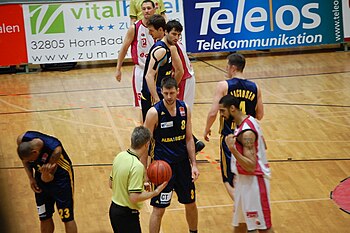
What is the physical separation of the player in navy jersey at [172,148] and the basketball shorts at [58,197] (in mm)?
862

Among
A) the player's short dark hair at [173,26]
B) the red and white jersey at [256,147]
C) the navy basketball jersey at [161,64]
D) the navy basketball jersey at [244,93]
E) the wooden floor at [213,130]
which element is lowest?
the wooden floor at [213,130]

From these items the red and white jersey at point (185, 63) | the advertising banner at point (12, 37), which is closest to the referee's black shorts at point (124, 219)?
the red and white jersey at point (185, 63)

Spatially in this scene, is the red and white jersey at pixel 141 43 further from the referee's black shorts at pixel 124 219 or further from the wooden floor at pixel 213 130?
the referee's black shorts at pixel 124 219

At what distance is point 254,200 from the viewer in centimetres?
580

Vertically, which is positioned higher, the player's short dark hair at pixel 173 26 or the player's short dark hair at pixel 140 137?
the player's short dark hair at pixel 173 26

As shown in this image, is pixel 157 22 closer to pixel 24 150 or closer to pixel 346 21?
pixel 24 150

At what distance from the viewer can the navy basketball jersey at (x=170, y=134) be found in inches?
258

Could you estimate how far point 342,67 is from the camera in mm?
15633

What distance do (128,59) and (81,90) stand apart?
9.37 ft

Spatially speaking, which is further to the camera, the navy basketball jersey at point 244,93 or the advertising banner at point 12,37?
the advertising banner at point 12,37

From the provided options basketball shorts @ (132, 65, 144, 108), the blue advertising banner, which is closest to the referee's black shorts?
basketball shorts @ (132, 65, 144, 108)

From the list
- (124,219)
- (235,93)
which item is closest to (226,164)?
(235,93)

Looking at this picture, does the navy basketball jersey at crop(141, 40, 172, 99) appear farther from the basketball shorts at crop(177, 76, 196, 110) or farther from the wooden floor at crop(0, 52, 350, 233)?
the wooden floor at crop(0, 52, 350, 233)

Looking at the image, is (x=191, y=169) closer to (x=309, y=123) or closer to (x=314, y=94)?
(x=309, y=123)
